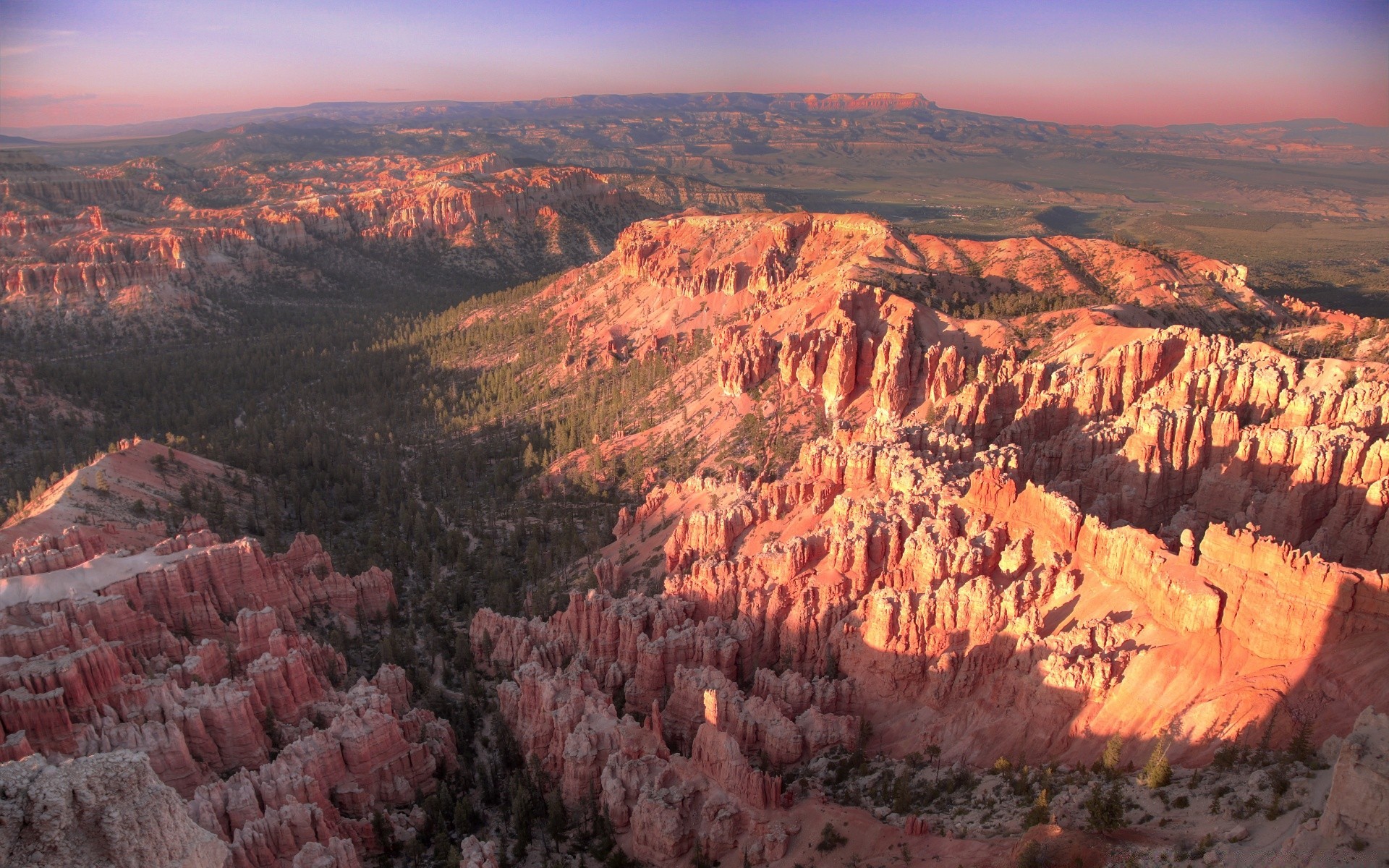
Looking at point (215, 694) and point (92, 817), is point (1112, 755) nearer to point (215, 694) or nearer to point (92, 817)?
point (92, 817)

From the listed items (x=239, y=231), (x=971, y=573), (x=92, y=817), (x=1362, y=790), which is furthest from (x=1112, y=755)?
(x=239, y=231)

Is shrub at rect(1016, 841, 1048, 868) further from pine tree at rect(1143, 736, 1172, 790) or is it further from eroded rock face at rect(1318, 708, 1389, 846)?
eroded rock face at rect(1318, 708, 1389, 846)

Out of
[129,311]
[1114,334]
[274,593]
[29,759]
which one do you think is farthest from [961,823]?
[129,311]

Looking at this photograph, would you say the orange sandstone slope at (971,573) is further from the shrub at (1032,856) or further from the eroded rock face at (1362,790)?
the eroded rock face at (1362,790)

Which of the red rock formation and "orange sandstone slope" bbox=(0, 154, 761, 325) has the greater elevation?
"orange sandstone slope" bbox=(0, 154, 761, 325)

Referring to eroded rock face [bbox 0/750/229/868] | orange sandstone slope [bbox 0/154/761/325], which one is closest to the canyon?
eroded rock face [bbox 0/750/229/868]

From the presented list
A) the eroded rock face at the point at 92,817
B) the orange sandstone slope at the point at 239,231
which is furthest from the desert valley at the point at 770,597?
the orange sandstone slope at the point at 239,231
